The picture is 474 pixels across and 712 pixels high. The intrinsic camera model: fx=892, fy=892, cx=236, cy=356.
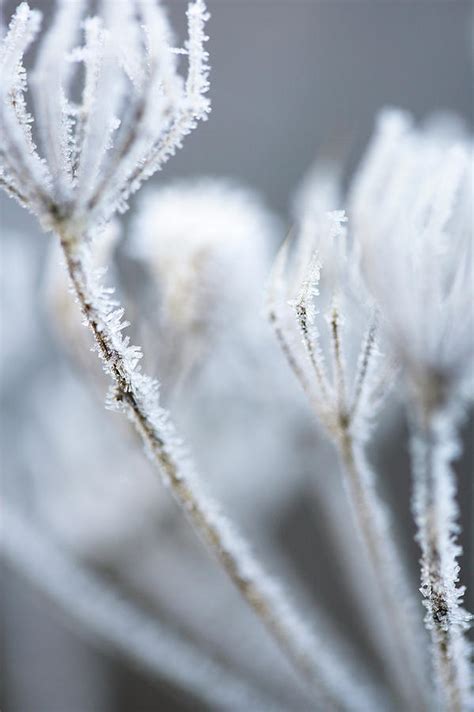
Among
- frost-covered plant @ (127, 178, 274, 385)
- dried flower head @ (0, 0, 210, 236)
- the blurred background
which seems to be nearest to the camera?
dried flower head @ (0, 0, 210, 236)

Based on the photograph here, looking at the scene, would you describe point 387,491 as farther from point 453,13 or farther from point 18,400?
point 453,13

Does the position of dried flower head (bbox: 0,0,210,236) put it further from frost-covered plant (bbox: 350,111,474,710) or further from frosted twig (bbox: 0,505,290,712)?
frosted twig (bbox: 0,505,290,712)

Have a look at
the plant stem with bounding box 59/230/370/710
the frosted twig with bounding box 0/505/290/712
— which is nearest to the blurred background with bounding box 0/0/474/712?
the frosted twig with bounding box 0/505/290/712

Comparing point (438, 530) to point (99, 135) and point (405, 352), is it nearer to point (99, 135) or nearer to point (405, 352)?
point (405, 352)

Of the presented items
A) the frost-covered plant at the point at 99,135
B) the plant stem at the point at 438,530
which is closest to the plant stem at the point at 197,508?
the frost-covered plant at the point at 99,135

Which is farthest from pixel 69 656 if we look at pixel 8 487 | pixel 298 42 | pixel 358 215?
pixel 298 42
